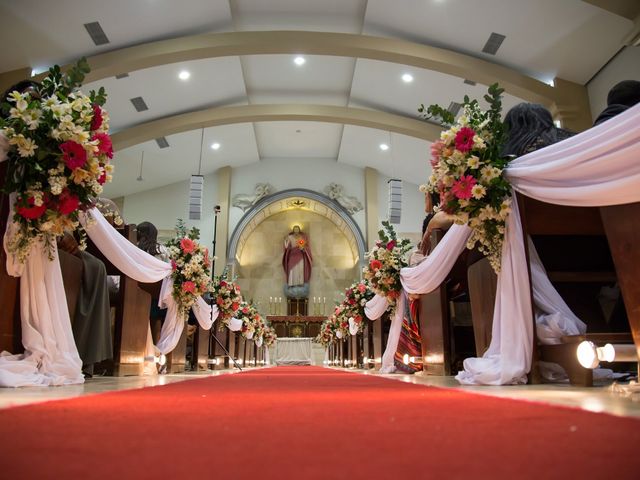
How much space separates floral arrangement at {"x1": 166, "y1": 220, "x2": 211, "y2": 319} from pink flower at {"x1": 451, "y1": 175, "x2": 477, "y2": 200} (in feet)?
10.4

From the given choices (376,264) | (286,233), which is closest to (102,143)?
(376,264)

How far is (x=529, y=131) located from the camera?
2.90 meters

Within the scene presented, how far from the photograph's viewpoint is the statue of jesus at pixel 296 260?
54.2ft

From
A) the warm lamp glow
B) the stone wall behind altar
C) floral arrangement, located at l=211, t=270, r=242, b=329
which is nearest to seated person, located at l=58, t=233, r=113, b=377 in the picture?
the warm lamp glow

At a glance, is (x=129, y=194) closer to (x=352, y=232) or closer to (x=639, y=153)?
(x=352, y=232)

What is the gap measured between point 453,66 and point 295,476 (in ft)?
30.8

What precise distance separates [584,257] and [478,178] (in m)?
1.00

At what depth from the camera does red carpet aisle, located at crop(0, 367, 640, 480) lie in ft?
1.94

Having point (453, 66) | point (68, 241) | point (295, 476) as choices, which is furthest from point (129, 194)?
point (295, 476)

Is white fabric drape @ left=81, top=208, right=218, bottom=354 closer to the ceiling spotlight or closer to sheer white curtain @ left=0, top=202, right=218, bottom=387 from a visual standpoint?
sheer white curtain @ left=0, top=202, right=218, bottom=387

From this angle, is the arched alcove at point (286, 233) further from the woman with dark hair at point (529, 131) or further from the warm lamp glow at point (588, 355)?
the warm lamp glow at point (588, 355)

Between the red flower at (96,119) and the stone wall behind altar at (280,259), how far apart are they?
13.7 m

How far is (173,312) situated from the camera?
5.13 meters

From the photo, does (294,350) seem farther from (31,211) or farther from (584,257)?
(31,211)
